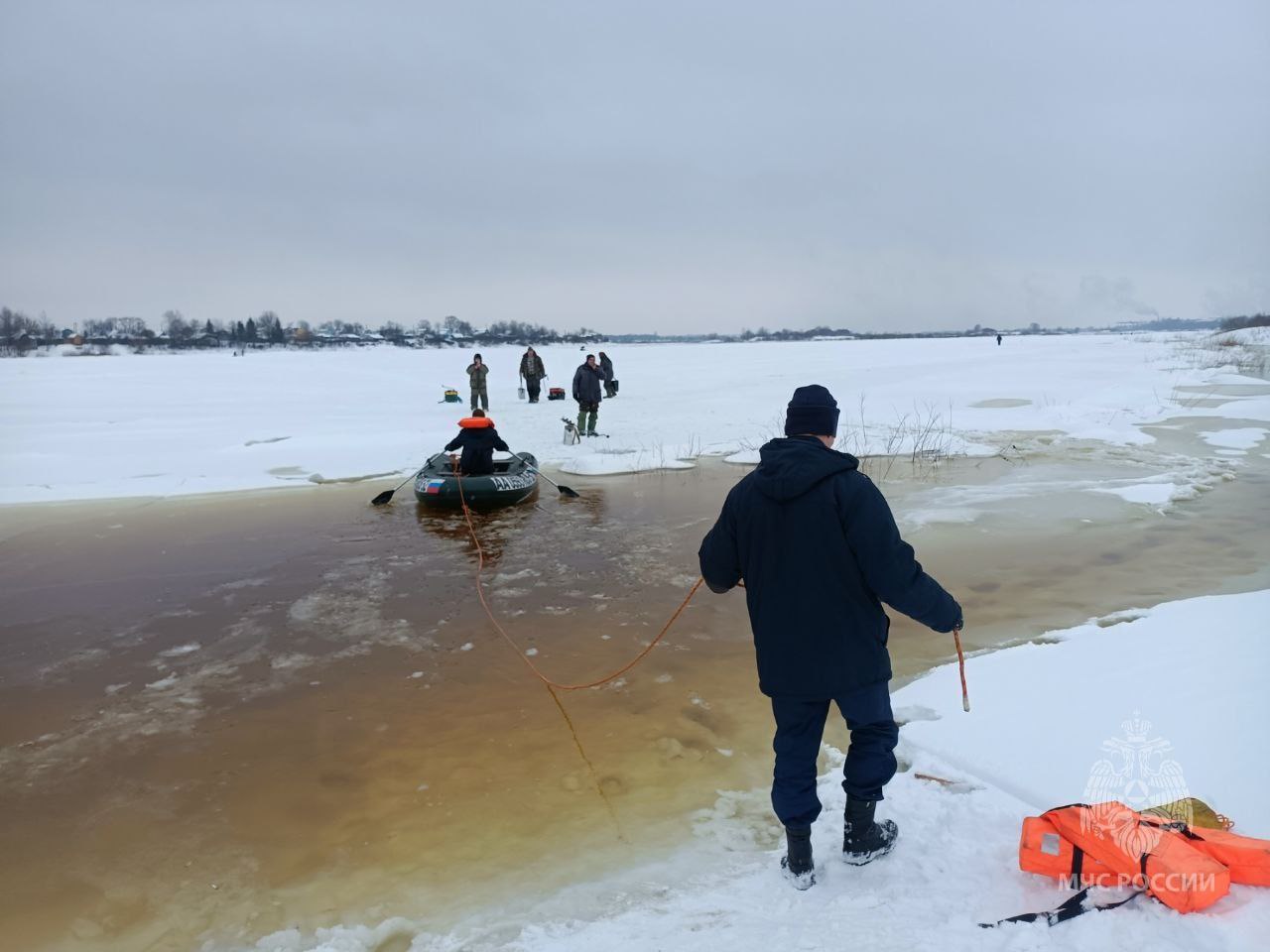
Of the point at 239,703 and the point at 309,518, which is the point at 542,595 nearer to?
the point at 239,703

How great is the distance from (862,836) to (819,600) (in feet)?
3.33

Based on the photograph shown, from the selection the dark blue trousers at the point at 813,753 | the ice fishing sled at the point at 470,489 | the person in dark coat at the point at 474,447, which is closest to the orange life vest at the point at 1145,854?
the dark blue trousers at the point at 813,753

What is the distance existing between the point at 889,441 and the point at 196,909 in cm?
1435

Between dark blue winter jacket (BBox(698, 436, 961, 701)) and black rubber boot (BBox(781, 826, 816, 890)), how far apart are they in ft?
1.94

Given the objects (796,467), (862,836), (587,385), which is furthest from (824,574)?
(587,385)

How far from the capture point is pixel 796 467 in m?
2.75

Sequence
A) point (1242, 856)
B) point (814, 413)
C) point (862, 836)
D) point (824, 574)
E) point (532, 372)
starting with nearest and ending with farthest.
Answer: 1. point (1242, 856)
2. point (824, 574)
3. point (814, 413)
4. point (862, 836)
5. point (532, 372)

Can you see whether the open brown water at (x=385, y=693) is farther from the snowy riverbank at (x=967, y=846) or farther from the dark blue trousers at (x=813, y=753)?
the dark blue trousers at (x=813, y=753)

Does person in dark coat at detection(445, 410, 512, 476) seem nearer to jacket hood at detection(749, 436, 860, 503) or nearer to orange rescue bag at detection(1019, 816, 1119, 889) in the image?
jacket hood at detection(749, 436, 860, 503)

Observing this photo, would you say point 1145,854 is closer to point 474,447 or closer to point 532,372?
point 474,447

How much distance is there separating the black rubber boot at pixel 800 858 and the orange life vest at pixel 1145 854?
86cm

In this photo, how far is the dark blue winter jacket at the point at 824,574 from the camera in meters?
2.71

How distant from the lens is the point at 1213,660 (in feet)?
13.5

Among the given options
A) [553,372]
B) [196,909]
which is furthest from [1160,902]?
[553,372]
